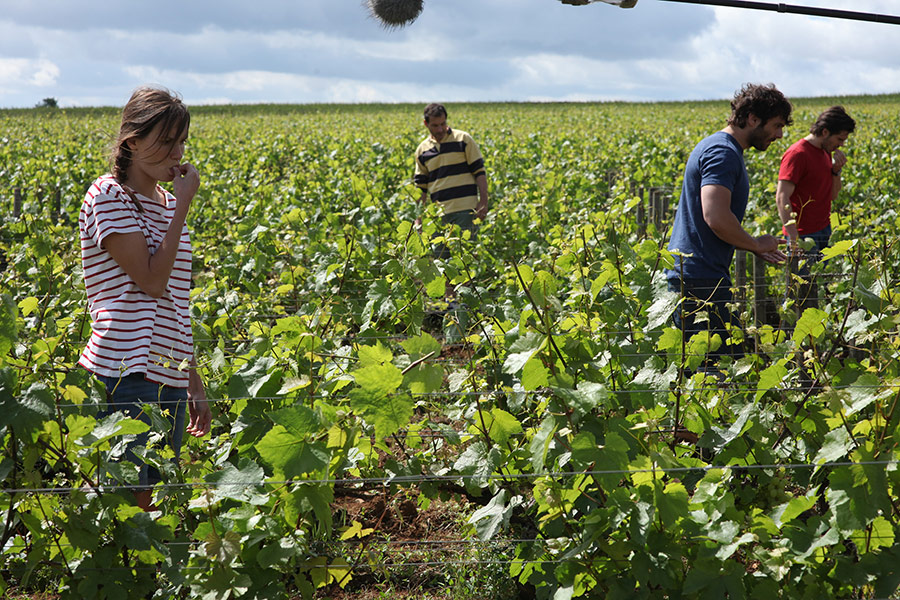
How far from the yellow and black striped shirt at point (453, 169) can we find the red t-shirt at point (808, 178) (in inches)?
98.0

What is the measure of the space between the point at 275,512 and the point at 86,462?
1.60 feet

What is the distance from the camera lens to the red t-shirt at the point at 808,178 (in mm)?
5312

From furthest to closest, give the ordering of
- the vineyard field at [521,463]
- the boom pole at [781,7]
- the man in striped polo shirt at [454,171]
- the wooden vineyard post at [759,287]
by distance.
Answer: the man in striped polo shirt at [454,171] < the wooden vineyard post at [759,287] < the boom pole at [781,7] < the vineyard field at [521,463]

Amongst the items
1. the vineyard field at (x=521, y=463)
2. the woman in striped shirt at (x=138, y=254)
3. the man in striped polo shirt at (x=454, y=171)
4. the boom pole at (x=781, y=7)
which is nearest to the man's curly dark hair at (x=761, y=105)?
the vineyard field at (x=521, y=463)

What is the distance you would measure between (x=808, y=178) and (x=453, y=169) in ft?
9.11

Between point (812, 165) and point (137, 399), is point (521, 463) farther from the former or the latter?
point (812, 165)

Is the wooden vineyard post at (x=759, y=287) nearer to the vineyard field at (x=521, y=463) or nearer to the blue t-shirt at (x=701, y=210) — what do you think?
the blue t-shirt at (x=701, y=210)

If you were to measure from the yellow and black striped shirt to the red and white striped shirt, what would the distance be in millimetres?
4505

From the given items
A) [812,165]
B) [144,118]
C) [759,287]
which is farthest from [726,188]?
[144,118]

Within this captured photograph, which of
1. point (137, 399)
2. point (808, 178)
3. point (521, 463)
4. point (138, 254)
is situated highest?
point (808, 178)

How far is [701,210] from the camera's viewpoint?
3807mm

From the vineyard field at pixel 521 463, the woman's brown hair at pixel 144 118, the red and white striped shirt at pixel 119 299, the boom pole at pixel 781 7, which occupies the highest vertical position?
the boom pole at pixel 781 7

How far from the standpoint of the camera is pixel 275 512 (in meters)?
2.09

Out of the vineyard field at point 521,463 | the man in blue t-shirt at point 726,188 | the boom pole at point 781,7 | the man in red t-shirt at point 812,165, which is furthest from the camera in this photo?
the man in red t-shirt at point 812,165
